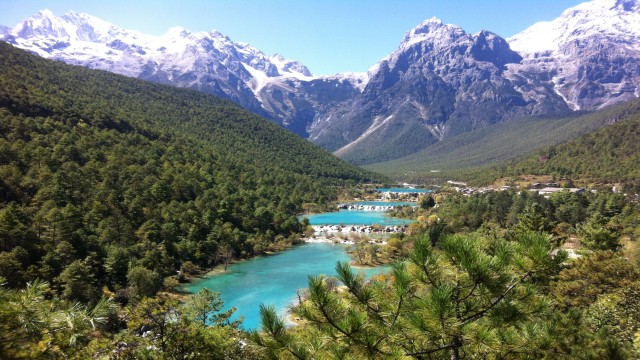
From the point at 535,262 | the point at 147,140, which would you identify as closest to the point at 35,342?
the point at 535,262

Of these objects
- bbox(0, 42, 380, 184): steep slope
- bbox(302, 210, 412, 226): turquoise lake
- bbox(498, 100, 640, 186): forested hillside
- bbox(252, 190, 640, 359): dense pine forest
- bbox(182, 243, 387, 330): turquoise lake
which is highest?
bbox(0, 42, 380, 184): steep slope

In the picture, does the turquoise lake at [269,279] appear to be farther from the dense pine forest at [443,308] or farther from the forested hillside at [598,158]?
the forested hillside at [598,158]

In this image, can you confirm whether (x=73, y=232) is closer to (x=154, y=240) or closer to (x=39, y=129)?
(x=154, y=240)

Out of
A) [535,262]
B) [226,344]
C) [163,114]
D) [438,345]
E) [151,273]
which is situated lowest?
[151,273]

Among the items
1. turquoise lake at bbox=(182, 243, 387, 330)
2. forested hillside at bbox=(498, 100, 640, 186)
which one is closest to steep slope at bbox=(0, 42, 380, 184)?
turquoise lake at bbox=(182, 243, 387, 330)

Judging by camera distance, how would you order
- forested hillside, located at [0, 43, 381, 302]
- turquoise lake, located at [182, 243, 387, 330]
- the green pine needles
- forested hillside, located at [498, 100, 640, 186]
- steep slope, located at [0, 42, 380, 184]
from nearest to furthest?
1. the green pine needles
2. forested hillside, located at [0, 43, 381, 302]
3. turquoise lake, located at [182, 243, 387, 330]
4. steep slope, located at [0, 42, 380, 184]
5. forested hillside, located at [498, 100, 640, 186]

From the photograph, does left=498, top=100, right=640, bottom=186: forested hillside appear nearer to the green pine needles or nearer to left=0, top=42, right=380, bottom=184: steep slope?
left=0, top=42, right=380, bottom=184: steep slope

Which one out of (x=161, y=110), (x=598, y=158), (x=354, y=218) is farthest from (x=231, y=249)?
(x=598, y=158)
